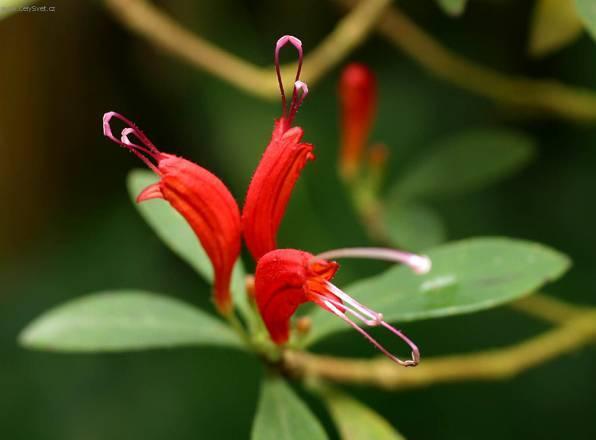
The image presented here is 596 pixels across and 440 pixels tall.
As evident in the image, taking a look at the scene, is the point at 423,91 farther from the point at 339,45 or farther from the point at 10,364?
the point at 10,364

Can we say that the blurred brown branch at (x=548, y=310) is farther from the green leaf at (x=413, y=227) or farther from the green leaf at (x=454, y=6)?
the green leaf at (x=454, y=6)

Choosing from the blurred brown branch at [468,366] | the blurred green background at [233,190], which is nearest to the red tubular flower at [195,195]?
the blurred brown branch at [468,366]

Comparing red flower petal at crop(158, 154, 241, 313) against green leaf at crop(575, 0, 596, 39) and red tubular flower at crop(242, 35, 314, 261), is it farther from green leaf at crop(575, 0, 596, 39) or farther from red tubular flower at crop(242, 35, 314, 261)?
green leaf at crop(575, 0, 596, 39)

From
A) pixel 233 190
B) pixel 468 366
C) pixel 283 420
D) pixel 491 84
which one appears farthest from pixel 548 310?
pixel 233 190

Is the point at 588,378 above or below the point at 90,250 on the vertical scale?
below

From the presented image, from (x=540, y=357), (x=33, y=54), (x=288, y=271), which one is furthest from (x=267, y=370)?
(x=33, y=54)
